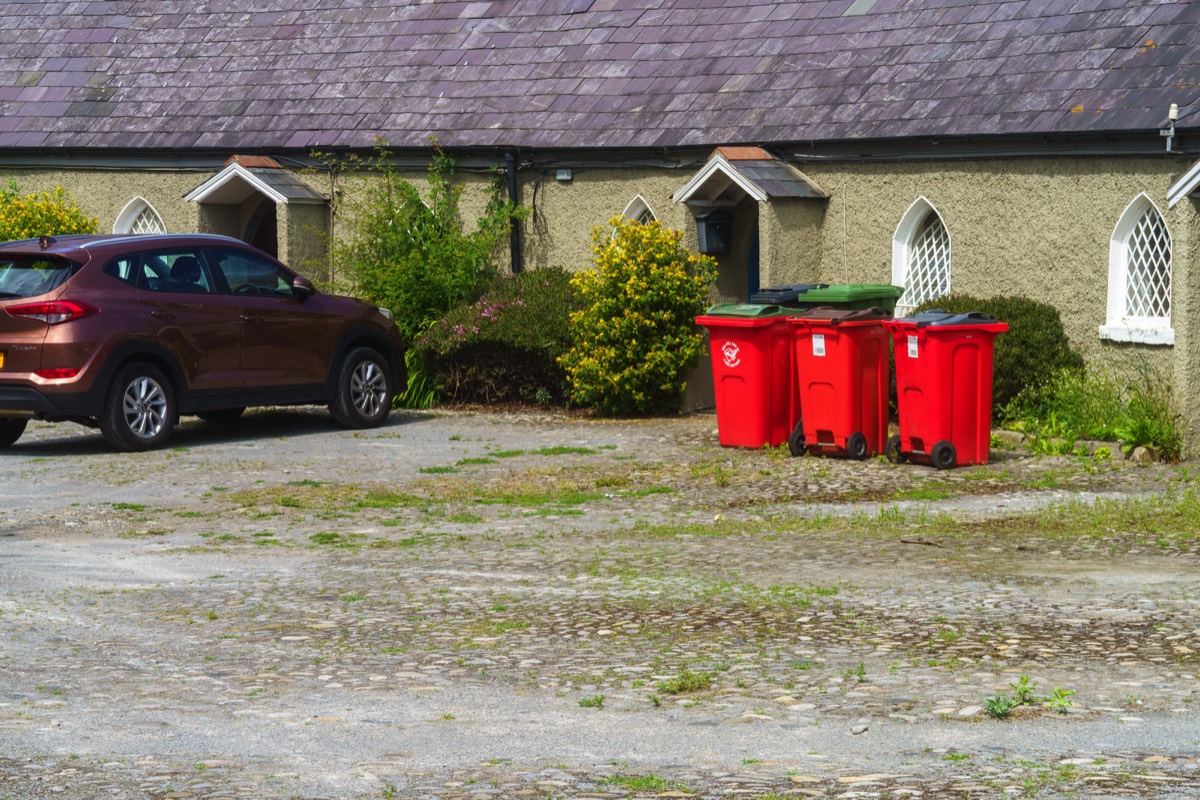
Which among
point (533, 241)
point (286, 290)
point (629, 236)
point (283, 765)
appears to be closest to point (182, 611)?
point (283, 765)

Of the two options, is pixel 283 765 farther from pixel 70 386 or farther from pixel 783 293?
pixel 783 293

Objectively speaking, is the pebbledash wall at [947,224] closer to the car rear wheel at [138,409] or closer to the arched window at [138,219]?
the arched window at [138,219]

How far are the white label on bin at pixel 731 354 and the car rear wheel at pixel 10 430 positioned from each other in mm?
6290

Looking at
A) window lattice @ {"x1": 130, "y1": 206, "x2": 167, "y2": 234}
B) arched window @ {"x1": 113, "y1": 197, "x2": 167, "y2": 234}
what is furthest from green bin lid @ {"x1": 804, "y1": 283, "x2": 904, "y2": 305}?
window lattice @ {"x1": 130, "y1": 206, "x2": 167, "y2": 234}

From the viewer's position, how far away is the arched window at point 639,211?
63.0 ft

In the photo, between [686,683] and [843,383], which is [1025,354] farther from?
[686,683]

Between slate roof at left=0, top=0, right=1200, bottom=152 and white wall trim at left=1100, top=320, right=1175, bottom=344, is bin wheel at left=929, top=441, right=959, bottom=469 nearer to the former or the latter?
white wall trim at left=1100, top=320, right=1175, bottom=344

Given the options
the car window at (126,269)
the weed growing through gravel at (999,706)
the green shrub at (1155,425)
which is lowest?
the weed growing through gravel at (999,706)

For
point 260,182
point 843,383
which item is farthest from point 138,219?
point 843,383

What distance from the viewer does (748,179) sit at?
17422 mm

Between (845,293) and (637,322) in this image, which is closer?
(845,293)

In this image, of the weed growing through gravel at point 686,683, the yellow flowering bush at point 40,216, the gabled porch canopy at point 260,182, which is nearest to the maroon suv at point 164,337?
the gabled porch canopy at point 260,182

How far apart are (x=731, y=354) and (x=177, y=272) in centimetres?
496

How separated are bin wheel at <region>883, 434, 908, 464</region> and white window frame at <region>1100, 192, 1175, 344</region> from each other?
279 centimetres
